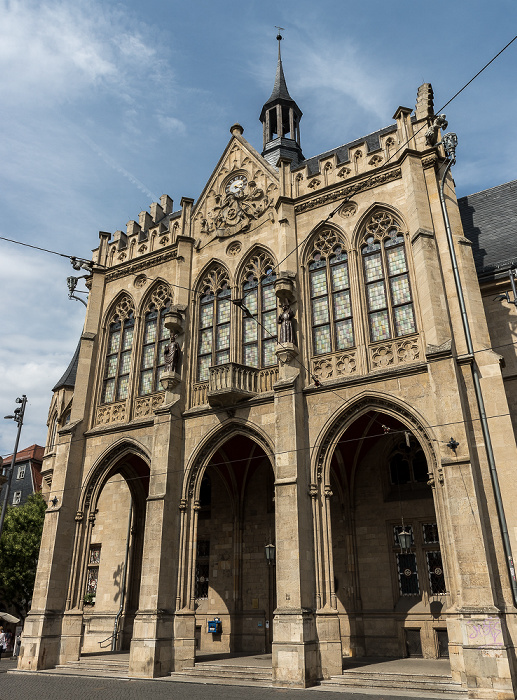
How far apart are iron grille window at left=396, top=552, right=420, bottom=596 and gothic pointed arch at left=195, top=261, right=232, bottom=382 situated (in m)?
8.82

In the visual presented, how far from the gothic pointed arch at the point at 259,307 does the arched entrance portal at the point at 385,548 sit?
12.7ft

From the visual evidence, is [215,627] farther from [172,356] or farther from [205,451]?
[172,356]

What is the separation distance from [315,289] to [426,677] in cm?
1151

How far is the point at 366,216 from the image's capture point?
18703 mm

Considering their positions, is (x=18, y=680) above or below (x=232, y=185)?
below

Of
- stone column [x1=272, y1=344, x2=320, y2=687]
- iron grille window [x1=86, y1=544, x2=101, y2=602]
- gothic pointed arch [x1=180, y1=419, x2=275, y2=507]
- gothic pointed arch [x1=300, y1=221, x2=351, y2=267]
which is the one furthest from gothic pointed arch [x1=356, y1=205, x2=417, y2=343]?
iron grille window [x1=86, y1=544, x2=101, y2=602]

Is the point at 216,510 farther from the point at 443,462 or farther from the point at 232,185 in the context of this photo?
the point at 232,185

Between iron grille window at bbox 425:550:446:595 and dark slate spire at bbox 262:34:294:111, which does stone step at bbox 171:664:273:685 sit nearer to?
iron grille window at bbox 425:550:446:595

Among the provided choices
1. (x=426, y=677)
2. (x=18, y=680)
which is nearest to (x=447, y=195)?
(x=426, y=677)

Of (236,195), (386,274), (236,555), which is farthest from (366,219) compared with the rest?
(236,555)

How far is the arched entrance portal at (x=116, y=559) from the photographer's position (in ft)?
71.7

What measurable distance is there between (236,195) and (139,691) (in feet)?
55.6

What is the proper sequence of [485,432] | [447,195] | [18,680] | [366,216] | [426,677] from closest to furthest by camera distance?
[426,677]
[485,432]
[18,680]
[447,195]
[366,216]

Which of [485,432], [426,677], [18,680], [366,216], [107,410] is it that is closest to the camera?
[426,677]
